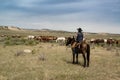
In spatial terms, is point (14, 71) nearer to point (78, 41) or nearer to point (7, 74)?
point (7, 74)

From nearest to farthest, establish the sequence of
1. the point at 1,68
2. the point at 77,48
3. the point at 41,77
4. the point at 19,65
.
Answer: the point at 41,77, the point at 1,68, the point at 19,65, the point at 77,48

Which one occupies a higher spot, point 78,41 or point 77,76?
point 78,41

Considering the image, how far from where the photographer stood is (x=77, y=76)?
13711mm

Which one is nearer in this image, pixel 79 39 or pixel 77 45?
pixel 79 39

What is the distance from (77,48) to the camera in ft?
58.4

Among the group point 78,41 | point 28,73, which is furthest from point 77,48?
point 28,73

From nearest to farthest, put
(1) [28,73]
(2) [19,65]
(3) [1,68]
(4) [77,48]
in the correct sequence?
1. (1) [28,73]
2. (3) [1,68]
3. (2) [19,65]
4. (4) [77,48]

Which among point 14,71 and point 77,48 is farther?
point 77,48

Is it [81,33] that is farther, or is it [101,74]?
[81,33]

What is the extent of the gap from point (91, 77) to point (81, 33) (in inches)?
169

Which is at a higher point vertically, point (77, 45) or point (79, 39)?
point (79, 39)

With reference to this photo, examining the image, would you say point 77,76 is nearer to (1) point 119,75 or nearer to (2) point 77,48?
(1) point 119,75

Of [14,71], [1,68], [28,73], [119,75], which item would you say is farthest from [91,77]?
[1,68]

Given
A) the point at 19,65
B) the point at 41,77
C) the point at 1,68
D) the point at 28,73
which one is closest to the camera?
the point at 41,77
